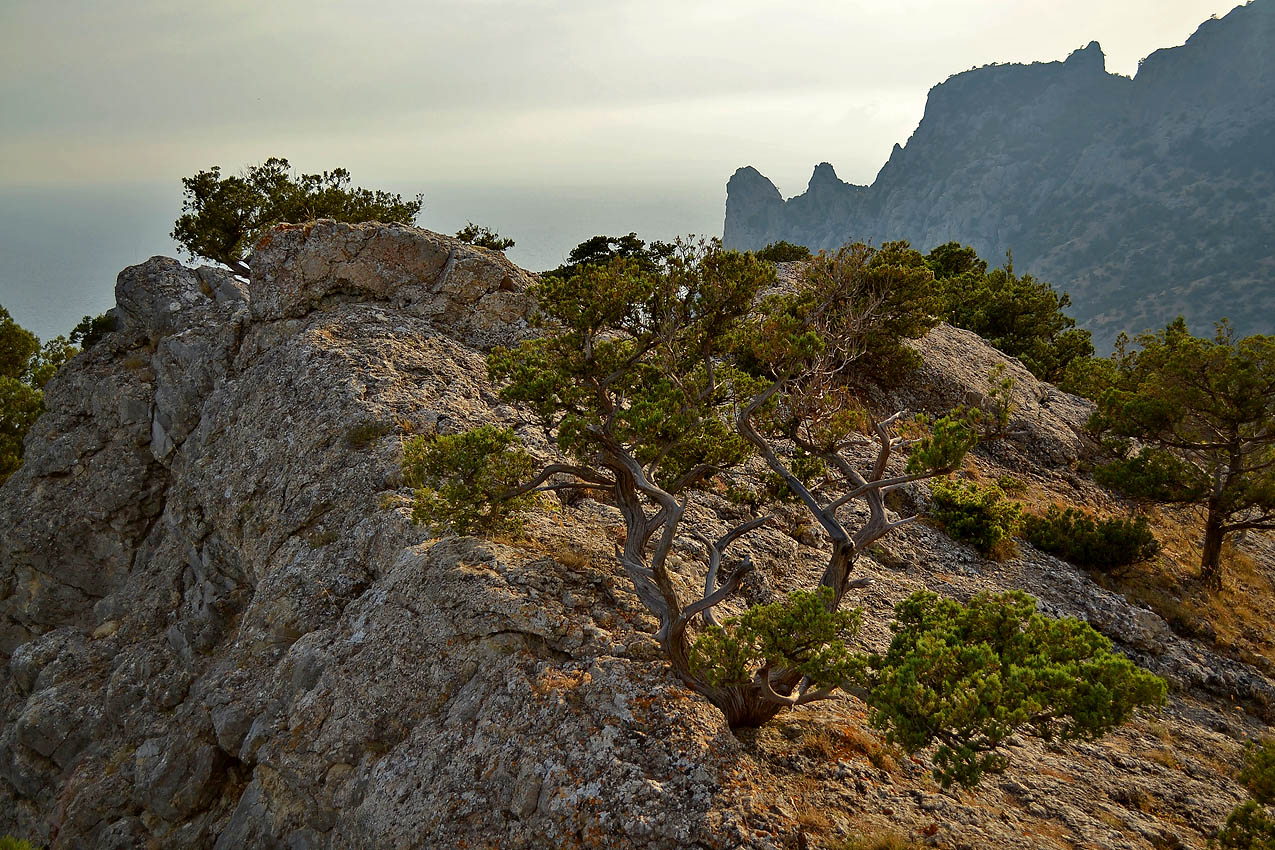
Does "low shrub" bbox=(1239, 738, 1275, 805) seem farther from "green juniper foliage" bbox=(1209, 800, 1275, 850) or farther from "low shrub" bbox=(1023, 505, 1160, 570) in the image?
"low shrub" bbox=(1023, 505, 1160, 570)

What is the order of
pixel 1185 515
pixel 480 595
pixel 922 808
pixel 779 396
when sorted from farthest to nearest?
pixel 1185 515
pixel 779 396
pixel 480 595
pixel 922 808

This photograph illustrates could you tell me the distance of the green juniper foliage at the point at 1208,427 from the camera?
68.5ft

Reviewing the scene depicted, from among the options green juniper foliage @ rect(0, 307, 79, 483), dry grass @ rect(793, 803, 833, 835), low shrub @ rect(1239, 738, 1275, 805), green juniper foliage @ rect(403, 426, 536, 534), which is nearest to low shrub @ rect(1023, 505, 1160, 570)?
low shrub @ rect(1239, 738, 1275, 805)

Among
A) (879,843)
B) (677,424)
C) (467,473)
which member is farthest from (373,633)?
(879,843)

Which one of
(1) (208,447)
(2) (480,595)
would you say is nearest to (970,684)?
(2) (480,595)

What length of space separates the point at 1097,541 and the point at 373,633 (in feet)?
80.9

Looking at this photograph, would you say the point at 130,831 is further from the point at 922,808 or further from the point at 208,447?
the point at 922,808

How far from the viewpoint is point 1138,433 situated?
2367cm

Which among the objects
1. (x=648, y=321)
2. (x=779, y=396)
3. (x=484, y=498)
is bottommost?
(x=484, y=498)

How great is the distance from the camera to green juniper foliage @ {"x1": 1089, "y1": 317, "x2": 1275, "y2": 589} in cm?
2088

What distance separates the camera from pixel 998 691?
8.24 metres

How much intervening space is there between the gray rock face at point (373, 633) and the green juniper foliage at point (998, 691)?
2685 mm

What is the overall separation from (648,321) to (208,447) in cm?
1866

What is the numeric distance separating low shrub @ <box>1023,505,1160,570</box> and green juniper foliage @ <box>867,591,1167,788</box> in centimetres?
1635
